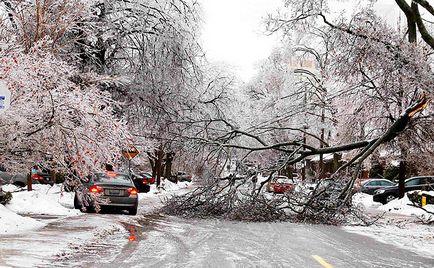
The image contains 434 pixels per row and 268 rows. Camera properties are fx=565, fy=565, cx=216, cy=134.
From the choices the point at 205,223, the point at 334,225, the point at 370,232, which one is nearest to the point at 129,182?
the point at 205,223

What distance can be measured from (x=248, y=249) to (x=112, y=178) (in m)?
9.75

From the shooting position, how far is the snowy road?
31.7ft

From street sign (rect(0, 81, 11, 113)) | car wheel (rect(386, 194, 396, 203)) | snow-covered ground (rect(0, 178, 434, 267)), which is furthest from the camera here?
car wheel (rect(386, 194, 396, 203))

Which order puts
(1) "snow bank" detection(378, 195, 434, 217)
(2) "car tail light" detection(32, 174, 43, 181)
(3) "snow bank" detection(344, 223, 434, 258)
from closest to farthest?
(3) "snow bank" detection(344, 223, 434, 258) < (1) "snow bank" detection(378, 195, 434, 217) < (2) "car tail light" detection(32, 174, 43, 181)

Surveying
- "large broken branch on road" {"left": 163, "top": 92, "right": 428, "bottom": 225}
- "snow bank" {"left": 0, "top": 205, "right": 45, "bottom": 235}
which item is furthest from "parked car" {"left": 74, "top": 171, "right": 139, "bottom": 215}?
"snow bank" {"left": 0, "top": 205, "right": 45, "bottom": 235}

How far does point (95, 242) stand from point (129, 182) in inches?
333

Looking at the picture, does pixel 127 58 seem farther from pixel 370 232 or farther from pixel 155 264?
pixel 155 264

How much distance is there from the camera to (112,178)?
795 inches

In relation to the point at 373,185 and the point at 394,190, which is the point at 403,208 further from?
the point at 373,185

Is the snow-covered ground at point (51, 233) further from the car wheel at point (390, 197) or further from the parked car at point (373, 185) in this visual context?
the parked car at point (373, 185)

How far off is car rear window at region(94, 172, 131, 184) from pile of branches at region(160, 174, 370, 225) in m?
2.39

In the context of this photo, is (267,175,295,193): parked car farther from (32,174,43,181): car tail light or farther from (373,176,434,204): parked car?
(32,174,43,181): car tail light

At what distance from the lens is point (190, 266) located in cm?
919

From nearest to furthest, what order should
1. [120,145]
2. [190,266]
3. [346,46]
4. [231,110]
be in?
[190,266] < [120,145] < [346,46] < [231,110]
